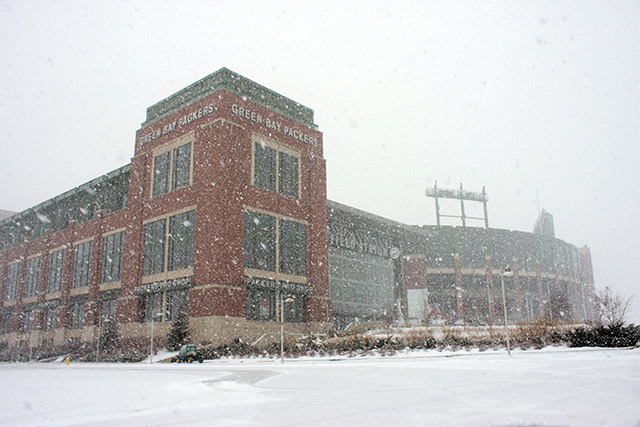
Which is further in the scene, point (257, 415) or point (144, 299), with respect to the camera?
point (144, 299)

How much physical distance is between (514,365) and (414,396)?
30.5ft

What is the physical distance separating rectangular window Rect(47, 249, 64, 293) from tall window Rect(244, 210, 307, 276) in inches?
1257

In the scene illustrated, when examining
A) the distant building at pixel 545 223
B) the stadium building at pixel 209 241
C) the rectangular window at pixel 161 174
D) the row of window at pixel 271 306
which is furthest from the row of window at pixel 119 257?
the distant building at pixel 545 223

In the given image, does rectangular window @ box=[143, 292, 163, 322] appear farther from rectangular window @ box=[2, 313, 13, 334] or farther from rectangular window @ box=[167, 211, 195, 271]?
rectangular window @ box=[2, 313, 13, 334]

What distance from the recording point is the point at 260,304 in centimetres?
4622

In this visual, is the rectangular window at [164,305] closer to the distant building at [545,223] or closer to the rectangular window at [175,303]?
the rectangular window at [175,303]

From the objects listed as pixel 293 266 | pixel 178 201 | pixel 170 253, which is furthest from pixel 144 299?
pixel 293 266

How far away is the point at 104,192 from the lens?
60.5 meters

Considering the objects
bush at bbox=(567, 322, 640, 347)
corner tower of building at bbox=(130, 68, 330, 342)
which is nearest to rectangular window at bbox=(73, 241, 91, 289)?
A: corner tower of building at bbox=(130, 68, 330, 342)

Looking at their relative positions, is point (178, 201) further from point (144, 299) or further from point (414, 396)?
point (414, 396)

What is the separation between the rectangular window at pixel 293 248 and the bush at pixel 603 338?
27410 mm

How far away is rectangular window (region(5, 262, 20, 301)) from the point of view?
73569mm

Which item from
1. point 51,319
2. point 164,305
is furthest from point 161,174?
point 51,319

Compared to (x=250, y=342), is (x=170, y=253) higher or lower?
higher
